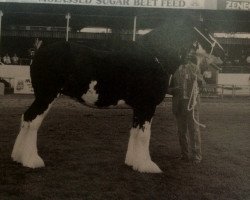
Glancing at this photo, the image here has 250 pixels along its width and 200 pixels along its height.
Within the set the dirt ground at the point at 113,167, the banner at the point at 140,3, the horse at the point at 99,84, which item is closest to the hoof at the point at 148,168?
the horse at the point at 99,84

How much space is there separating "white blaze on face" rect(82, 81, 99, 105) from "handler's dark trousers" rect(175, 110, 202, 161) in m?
1.86

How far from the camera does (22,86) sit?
21.9 m

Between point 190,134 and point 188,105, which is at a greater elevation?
point 188,105

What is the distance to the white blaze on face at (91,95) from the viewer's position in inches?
255

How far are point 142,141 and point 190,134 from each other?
1.38m

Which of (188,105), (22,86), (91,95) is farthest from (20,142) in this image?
(22,86)

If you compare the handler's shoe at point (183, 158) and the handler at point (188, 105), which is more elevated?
the handler at point (188, 105)

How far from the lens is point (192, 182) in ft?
19.8

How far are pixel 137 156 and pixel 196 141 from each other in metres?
1.43

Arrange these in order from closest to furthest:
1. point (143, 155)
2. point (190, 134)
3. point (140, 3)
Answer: point (143, 155), point (190, 134), point (140, 3)

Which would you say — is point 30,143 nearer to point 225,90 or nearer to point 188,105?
point 188,105

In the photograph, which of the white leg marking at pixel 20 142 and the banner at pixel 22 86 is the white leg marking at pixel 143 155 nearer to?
the white leg marking at pixel 20 142

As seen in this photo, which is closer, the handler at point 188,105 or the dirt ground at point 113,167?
the dirt ground at point 113,167

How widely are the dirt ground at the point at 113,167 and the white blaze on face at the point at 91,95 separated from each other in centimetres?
106
